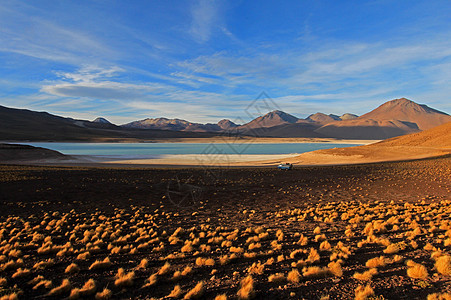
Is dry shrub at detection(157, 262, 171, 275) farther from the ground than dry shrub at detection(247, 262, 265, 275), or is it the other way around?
dry shrub at detection(247, 262, 265, 275)

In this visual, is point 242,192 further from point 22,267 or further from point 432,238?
point 22,267

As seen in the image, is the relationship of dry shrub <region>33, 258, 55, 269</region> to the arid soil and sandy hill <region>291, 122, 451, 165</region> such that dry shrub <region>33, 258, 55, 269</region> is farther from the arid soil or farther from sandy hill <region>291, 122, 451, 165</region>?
sandy hill <region>291, 122, 451, 165</region>

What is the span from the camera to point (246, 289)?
16.2ft

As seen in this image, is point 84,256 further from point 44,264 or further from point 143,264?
point 143,264

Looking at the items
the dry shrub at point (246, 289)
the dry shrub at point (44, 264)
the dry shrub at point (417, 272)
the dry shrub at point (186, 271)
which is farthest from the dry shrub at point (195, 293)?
the dry shrub at point (417, 272)

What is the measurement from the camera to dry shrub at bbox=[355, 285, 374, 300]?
4.52 meters

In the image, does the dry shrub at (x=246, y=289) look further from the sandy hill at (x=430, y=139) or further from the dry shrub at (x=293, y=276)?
the sandy hill at (x=430, y=139)

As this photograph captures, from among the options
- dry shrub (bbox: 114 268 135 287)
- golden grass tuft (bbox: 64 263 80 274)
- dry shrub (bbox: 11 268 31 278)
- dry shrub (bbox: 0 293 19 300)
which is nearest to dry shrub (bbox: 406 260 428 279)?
dry shrub (bbox: 114 268 135 287)

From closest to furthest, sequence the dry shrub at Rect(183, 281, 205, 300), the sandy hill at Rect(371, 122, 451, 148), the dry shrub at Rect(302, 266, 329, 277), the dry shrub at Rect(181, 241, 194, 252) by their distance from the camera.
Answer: the dry shrub at Rect(183, 281, 205, 300), the dry shrub at Rect(302, 266, 329, 277), the dry shrub at Rect(181, 241, 194, 252), the sandy hill at Rect(371, 122, 451, 148)

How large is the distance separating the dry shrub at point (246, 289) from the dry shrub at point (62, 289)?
3460 mm

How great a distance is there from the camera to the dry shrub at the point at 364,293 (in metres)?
4.52

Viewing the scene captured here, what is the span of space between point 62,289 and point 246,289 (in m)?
3.67

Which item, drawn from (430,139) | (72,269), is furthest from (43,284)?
(430,139)

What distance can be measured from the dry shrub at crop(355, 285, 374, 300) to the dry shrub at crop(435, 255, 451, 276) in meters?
1.78
